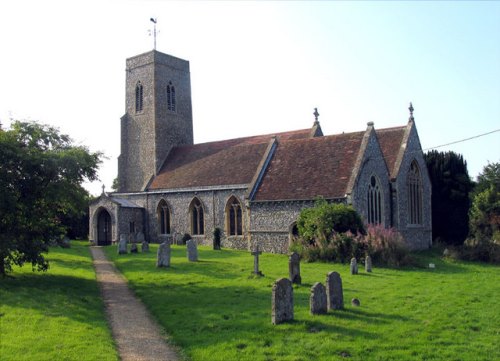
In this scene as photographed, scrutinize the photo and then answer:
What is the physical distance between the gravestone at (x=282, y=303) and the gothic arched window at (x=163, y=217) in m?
24.7

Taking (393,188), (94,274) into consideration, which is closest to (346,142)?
(393,188)

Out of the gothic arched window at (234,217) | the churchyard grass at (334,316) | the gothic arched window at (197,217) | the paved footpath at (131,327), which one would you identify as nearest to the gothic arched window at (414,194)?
the gothic arched window at (234,217)

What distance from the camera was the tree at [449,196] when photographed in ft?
109

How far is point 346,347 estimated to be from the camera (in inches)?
355

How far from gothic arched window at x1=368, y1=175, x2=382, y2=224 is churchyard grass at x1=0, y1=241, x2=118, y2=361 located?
15.1 meters

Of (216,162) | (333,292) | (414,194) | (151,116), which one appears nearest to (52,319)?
(333,292)

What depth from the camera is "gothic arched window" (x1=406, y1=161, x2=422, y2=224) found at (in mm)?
30938

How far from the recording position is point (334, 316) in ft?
37.0

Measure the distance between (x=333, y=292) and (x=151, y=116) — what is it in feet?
100

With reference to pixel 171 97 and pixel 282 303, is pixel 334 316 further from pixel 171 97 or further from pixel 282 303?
pixel 171 97

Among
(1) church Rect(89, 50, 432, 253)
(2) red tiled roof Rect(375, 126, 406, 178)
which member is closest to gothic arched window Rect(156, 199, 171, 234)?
(1) church Rect(89, 50, 432, 253)

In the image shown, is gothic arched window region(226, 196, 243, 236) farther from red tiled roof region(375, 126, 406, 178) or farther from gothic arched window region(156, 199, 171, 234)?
red tiled roof region(375, 126, 406, 178)

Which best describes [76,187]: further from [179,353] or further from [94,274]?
[179,353]

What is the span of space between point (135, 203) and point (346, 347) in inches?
1163
